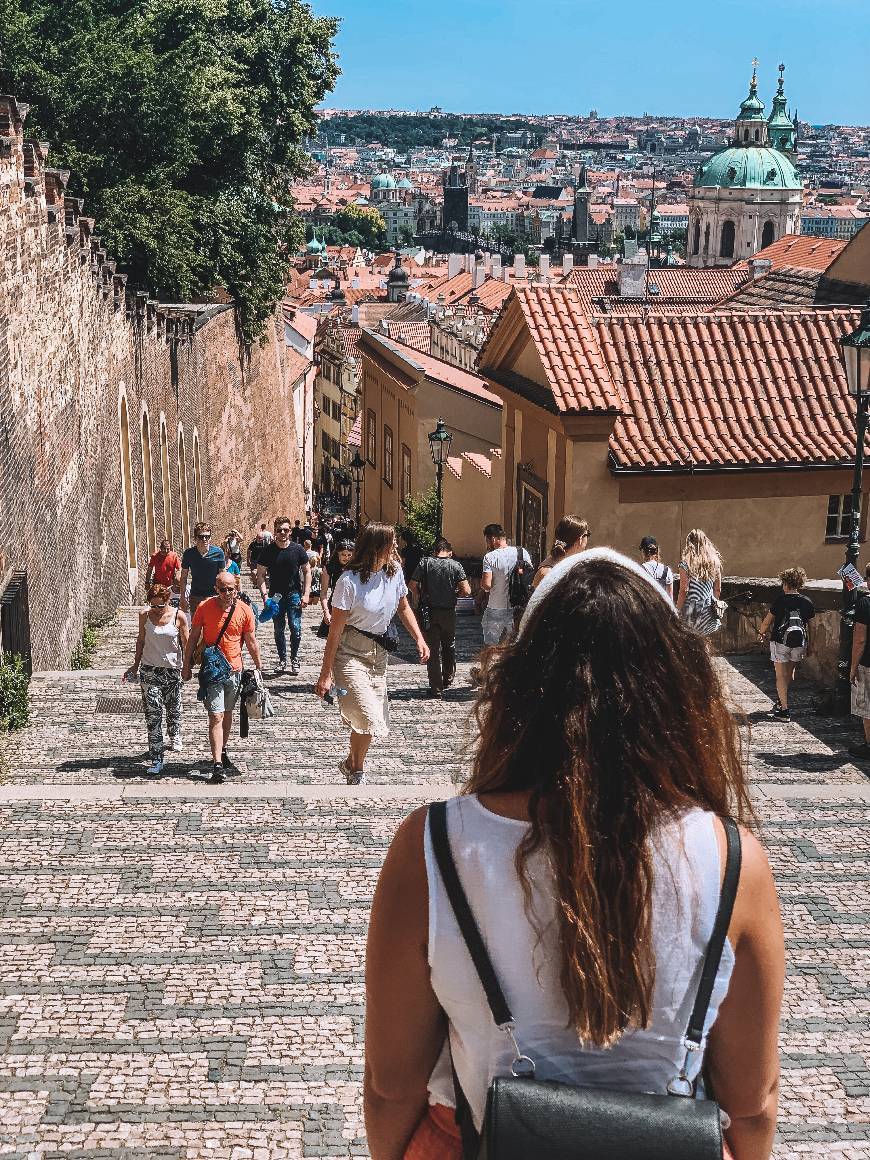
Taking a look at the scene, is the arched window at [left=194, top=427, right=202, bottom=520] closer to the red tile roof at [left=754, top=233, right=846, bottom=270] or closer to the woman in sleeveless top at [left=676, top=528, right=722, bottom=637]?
the woman in sleeveless top at [left=676, top=528, right=722, bottom=637]

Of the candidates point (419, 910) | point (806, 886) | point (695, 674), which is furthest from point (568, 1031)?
point (806, 886)

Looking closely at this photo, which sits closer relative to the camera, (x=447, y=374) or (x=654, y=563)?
(x=654, y=563)

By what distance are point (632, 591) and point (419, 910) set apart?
55 centimetres

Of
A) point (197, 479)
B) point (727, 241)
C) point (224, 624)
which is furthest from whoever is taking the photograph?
point (727, 241)

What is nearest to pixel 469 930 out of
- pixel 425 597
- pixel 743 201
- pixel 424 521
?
pixel 425 597

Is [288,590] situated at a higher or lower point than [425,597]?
lower

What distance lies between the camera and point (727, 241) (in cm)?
16300

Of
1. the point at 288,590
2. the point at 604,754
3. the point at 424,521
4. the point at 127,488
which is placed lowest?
the point at 424,521

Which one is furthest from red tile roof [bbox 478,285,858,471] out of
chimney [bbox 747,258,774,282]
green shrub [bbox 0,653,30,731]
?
chimney [bbox 747,258,774,282]

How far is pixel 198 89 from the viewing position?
2822 centimetres

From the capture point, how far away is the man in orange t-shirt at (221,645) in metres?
8.74

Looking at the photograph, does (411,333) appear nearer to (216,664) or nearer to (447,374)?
(447,374)

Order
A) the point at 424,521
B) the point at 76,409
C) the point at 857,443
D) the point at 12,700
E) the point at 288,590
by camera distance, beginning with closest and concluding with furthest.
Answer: the point at 12,700, the point at 857,443, the point at 288,590, the point at 76,409, the point at 424,521

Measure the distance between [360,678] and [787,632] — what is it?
12.6ft
